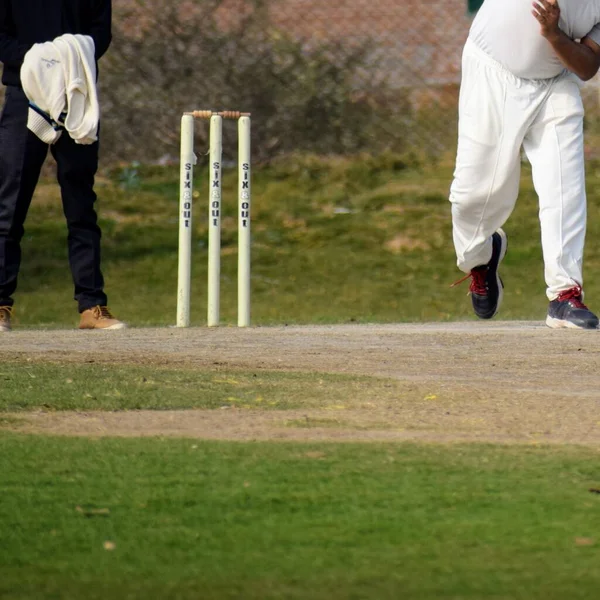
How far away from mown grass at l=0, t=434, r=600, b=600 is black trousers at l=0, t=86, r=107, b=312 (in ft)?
12.1

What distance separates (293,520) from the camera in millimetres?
3445

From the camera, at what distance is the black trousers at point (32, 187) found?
26.1ft

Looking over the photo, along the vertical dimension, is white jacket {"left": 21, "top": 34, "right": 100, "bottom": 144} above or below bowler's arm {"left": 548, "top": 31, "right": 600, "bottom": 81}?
below

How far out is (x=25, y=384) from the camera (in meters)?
5.62

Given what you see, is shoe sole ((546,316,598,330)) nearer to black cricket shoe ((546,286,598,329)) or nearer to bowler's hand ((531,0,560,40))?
black cricket shoe ((546,286,598,329))

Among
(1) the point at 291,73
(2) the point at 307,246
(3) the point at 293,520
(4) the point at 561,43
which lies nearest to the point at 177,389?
(3) the point at 293,520

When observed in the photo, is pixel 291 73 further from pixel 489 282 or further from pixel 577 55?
pixel 577 55

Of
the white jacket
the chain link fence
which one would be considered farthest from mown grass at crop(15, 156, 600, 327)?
the white jacket

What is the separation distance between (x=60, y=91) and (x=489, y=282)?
239 cm

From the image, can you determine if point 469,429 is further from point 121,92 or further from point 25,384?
point 121,92

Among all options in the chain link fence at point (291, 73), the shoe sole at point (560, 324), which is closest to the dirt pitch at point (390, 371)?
the shoe sole at point (560, 324)

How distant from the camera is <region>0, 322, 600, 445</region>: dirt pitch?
185 inches

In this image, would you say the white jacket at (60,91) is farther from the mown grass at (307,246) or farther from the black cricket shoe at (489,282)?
the mown grass at (307,246)

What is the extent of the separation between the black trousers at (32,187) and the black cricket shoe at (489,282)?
1892 millimetres
